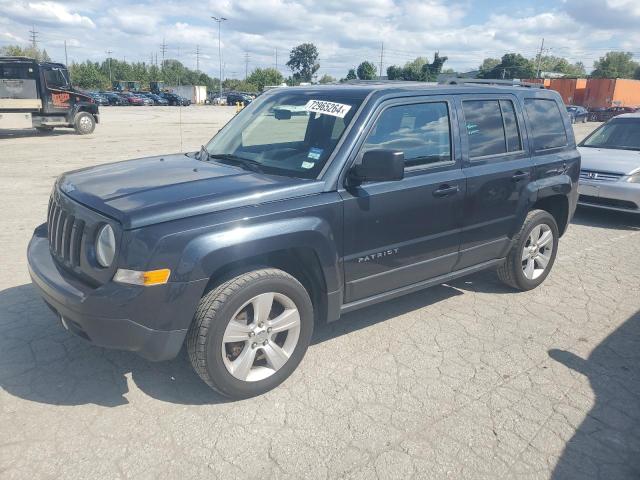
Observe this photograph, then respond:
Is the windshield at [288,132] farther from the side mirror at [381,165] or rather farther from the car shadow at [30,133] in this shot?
the car shadow at [30,133]

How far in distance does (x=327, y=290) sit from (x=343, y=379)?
626mm

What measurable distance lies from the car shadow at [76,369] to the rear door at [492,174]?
1196 millimetres

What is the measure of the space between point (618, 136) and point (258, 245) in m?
8.60

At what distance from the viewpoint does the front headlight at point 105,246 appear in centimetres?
282

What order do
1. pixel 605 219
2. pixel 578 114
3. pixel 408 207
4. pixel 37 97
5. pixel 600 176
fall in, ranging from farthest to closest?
1. pixel 578 114
2. pixel 37 97
3. pixel 605 219
4. pixel 600 176
5. pixel 408 207

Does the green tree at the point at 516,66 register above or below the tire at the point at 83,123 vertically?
above

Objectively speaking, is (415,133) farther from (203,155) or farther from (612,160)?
(612,160)

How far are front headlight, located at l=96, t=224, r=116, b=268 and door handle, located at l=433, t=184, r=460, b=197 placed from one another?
228cm

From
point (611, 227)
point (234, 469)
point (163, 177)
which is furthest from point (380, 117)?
point (611, 227)

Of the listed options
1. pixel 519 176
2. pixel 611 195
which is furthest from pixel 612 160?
pixel 519 176

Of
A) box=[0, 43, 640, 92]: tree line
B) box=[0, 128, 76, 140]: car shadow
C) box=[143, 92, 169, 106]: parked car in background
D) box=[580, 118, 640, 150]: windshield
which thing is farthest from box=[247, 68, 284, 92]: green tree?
box=[580, 118, 640, 150]: windshield

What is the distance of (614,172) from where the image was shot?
26.0 ft

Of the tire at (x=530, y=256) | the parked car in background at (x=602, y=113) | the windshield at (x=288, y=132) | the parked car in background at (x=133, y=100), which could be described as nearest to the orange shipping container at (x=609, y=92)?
the parked car in background at (x=602, y=113)

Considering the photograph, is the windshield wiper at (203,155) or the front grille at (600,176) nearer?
the windshield wiper at (203,155)
